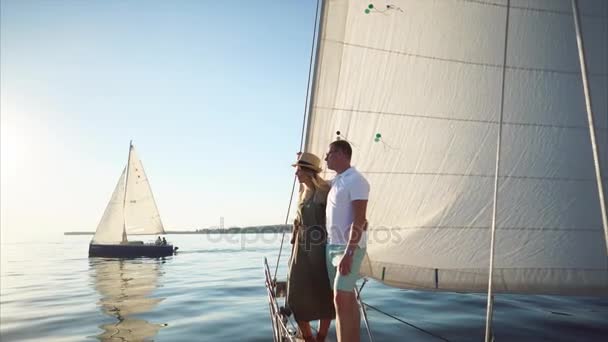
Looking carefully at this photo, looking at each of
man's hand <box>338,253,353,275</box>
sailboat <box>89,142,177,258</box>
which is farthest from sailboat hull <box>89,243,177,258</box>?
man's hand <box>338,253,353,275</box>

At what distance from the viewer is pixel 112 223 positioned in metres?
33.2

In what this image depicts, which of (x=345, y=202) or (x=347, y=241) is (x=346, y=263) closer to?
(x=347, y=241)

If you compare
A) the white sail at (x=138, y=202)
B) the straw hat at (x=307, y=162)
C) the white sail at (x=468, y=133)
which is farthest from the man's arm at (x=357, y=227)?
the white sail at (x=138, y=202)

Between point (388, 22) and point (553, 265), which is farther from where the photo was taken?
point (388, 22)

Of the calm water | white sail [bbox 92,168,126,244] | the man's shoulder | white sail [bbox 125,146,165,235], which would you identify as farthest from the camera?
white sail [bbox 125,146,165,235]

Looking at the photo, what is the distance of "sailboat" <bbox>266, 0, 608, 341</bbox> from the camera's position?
400 cm

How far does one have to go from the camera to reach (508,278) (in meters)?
4.13

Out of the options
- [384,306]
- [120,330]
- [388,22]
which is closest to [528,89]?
[388,22]

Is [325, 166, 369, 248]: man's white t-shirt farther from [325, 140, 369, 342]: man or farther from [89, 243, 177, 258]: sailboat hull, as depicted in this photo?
[89, 243, 177, 258]: sailboat hull

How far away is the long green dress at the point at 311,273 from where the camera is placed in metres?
3.55

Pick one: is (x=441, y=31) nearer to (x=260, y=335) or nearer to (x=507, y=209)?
(x=507, y=209)

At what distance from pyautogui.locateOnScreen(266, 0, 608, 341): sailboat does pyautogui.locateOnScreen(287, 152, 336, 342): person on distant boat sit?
1.27 ft

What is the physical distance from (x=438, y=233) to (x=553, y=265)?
1.37 meters

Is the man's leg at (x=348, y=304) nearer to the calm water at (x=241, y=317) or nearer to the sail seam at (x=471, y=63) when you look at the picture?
the sail seam at (x=471, y=63)
